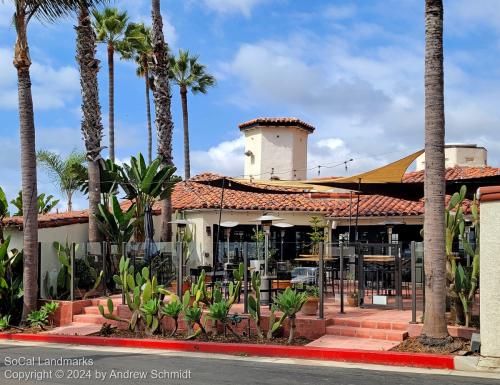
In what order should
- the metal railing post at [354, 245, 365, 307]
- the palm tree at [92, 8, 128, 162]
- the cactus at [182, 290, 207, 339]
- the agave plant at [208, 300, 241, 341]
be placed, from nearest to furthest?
the agave plant at [208, 300, 241, 341] < the cactus at [182, 290, 207, 339] < the metal railing post at [354, 245, 365, 307] < the palm tree at [92, 8, 128, 162]

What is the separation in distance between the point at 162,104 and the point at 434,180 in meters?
12.7

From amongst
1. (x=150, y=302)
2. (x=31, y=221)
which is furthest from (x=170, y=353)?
(x=31, y=221)

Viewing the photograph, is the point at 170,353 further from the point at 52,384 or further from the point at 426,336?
the point at 426,336

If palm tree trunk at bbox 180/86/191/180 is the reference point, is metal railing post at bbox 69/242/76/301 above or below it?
below

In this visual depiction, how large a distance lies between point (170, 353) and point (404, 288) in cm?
796

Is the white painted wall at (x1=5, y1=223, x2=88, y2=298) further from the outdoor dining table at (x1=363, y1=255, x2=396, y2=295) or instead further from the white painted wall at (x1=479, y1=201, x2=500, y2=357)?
the white painted wall at (x1=479, y1=201, x2=500, y2=357)

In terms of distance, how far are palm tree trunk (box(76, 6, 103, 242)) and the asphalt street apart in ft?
25.4

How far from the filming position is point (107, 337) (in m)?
12.6

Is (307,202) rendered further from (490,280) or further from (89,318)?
(490,280)

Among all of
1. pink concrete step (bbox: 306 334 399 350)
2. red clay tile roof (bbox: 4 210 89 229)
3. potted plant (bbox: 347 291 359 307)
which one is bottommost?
pink concrete step (bbox: 306 334 399 350)

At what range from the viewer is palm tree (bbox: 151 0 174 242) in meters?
20.8

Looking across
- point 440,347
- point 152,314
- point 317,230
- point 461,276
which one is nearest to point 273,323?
point 152,314

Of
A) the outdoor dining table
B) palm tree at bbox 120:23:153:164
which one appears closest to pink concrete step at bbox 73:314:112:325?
the outdoor dining table

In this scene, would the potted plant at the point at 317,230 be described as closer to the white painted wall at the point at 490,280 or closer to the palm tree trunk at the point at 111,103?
the white painted wall at the point at 490,280
